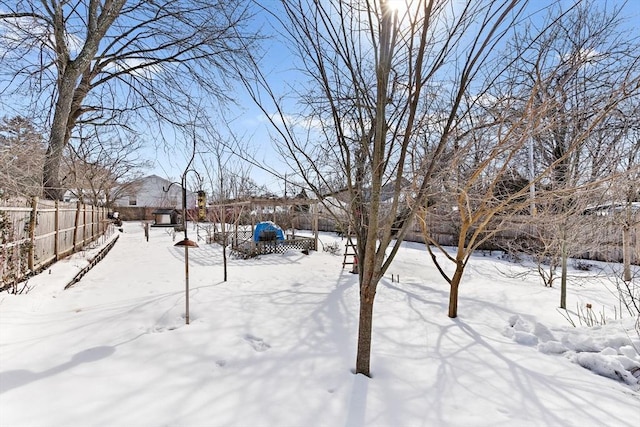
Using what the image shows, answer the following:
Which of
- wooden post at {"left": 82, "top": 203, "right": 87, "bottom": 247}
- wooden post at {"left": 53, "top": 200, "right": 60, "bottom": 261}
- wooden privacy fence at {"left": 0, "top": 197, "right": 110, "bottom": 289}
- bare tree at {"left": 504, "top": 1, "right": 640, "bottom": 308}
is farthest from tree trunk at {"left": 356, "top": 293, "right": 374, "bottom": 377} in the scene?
wooden post at {"left": 82, "top": 203, "right": 87, "bottom": 247}

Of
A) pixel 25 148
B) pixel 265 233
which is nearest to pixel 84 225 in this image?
pixel 25 148

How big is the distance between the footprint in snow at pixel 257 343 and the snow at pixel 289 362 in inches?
0.6

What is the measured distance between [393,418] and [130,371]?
2121 millimetres

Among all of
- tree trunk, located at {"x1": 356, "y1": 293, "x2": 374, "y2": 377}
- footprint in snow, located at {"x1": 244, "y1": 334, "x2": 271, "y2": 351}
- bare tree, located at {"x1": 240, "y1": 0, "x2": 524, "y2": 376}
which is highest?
bare tree, located at {"x1": 240, "y1": 0, "x2": 524, "y2": 376}

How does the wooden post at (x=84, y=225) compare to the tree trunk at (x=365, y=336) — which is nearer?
the tree trunk at (x=365, y=336)

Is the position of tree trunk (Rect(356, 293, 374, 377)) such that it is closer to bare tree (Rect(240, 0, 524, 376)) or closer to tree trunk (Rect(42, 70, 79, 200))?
bare tree (Rect(240, 0, 524, 376))

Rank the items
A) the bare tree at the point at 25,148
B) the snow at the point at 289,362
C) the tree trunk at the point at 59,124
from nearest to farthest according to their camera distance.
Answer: the snow at the point at 289,362 → the bare tree at the point at 25,148 → the tree trunk at the point at 59,124

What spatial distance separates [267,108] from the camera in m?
2.97

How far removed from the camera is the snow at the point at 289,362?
6.98 feet

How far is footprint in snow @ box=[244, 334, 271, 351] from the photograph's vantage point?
325 centimetres

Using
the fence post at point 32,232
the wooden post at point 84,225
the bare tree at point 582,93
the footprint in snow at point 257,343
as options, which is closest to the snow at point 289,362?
the footprint in snow at point 257,343

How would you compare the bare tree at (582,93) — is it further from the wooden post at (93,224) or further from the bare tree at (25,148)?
the wooden post at (93,224)

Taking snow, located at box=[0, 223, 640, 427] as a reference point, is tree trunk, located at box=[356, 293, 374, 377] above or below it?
above

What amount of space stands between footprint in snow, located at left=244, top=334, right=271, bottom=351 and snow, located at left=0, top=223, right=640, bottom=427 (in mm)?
15
